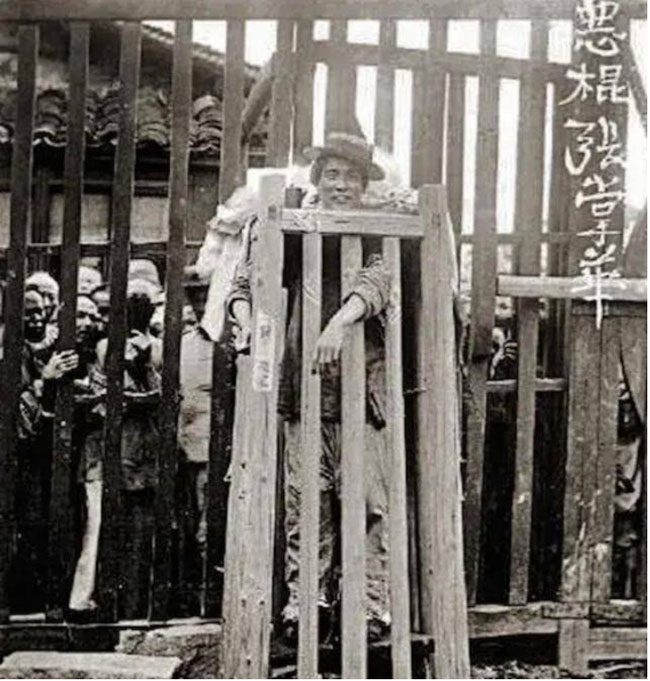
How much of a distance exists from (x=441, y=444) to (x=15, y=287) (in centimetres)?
199

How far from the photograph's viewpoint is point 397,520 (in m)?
3.96

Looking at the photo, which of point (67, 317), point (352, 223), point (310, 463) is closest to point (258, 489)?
point (310, 463)

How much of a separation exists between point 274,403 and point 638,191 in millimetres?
2394

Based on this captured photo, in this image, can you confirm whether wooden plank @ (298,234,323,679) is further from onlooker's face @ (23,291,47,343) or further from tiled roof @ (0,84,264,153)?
tiled roof @ (0,84,264,153)

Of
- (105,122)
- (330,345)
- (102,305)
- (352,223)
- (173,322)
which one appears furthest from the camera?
(105,122)

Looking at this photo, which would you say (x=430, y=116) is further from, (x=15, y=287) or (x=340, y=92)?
(x=15, y=287)

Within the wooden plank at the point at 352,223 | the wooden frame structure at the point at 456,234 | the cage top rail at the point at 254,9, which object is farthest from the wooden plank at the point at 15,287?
the wooden plank at the point at 352,223

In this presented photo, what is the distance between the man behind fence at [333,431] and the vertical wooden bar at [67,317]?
1133 mm

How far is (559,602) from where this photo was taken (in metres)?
5.32

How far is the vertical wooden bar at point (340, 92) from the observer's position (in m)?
5.11

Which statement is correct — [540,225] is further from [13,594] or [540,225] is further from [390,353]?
[13,594]

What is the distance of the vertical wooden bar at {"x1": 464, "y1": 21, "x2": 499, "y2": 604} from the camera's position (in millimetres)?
5191

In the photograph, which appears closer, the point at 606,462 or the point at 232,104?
the point at 232,104

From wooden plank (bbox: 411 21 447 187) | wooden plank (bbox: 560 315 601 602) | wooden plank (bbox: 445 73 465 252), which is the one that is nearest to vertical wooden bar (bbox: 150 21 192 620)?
wooden plank (bbox: 411 21 447 187)
